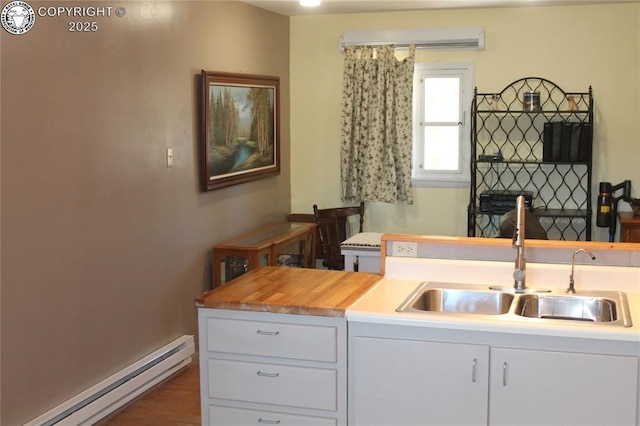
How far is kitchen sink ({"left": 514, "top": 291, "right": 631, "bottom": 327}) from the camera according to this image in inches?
121

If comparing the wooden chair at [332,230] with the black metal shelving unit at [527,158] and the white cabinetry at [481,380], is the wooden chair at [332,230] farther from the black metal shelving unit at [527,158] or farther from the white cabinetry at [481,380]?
the white cabinetry at [481,380]

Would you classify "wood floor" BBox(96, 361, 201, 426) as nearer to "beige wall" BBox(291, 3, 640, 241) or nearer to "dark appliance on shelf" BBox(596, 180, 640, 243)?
"beige wall" BBox(291, 3, 640, 241)

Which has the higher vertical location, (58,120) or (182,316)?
(58,120)

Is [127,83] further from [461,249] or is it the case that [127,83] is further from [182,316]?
[461,249]

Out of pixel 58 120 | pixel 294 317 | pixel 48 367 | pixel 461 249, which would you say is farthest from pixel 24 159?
pixel 461 249

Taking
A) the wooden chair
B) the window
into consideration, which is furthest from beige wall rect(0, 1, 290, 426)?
the window

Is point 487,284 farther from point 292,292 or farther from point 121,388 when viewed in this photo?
point 121,388

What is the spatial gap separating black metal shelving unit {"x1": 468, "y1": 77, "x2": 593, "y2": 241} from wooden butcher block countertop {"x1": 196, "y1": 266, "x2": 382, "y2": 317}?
2923mm

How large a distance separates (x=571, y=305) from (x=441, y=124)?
3.57 meters

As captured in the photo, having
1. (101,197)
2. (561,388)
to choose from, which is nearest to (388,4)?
→ (101,197)

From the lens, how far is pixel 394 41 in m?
6.44

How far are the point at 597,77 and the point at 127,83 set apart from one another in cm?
377

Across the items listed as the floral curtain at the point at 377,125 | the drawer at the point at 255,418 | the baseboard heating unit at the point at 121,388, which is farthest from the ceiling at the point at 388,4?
the drawer at the point at 255,418

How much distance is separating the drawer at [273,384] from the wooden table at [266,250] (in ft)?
7.05
